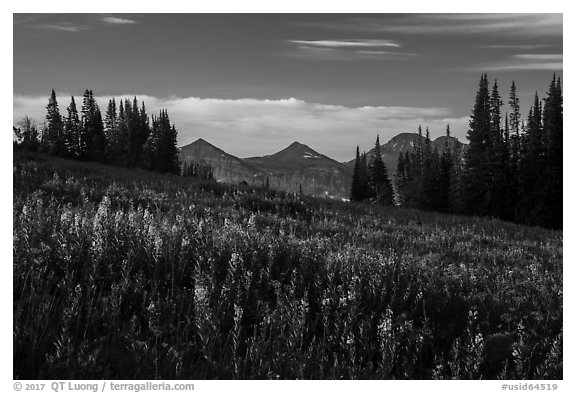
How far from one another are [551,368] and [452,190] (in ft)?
223

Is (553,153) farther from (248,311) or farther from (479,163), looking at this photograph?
(248,311)

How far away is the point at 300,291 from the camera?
209 inches

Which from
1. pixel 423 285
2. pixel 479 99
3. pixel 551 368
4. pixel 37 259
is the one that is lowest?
pixel 551 368

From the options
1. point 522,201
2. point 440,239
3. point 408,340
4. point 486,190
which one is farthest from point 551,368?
point 486,190

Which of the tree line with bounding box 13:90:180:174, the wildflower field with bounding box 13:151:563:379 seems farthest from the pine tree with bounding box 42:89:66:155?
the wildflower field with bounding box 13:151:563:379

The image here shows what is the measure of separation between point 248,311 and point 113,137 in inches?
3690

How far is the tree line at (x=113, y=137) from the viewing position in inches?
2729

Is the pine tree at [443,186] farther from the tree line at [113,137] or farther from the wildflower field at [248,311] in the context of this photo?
the wildflower field at [248,311]

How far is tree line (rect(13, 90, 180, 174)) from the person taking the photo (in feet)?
227

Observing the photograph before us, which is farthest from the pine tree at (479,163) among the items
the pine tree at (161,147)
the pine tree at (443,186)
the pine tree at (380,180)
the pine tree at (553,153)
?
the pine tree at (161,147)

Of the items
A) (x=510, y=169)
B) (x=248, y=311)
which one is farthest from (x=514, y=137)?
(x=248, y=311)

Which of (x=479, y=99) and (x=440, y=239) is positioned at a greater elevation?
(x=479, y=99)
